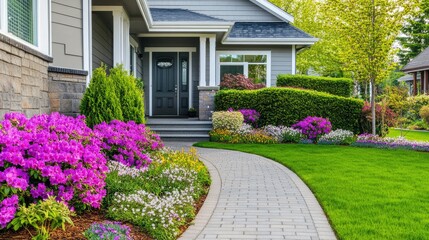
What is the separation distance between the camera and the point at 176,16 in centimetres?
1692

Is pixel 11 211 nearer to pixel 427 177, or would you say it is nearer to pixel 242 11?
pixel 427 177

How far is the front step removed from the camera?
14445mm

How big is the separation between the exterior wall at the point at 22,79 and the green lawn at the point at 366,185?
434 cm

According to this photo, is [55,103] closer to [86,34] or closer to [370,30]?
[86,34]

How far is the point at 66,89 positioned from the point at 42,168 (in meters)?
4.36

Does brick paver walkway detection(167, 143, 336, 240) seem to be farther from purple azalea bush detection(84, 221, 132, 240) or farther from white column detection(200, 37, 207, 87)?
white column detection(200, 37, 207, 87)

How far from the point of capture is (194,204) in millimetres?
5875

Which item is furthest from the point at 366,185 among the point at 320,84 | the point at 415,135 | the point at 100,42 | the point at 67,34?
the point at 415,135

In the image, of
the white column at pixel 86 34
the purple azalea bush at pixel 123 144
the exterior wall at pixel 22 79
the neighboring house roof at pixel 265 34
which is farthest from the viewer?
the neighboring house roof at pixel 265 34

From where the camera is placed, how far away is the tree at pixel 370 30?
1348 cm

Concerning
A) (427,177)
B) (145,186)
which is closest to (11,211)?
(145,186)

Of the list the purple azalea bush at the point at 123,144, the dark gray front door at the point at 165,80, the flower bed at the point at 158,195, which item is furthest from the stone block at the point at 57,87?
the dark gray front door at the point at 165,80

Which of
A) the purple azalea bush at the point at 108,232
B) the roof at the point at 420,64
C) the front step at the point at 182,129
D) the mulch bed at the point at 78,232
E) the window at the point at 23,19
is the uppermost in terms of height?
the roof at the point at 420,64

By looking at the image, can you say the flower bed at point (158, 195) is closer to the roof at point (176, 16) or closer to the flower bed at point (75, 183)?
the flower bed at point (75, 183)
